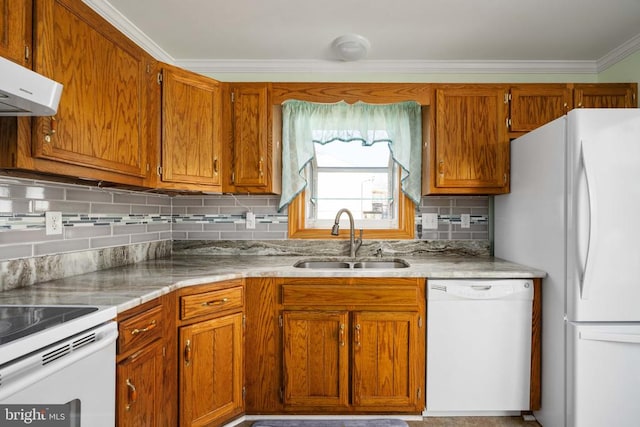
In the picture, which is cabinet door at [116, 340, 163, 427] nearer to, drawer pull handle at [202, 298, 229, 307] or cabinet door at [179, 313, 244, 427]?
cabinet door at [179, 313, 244, 427]

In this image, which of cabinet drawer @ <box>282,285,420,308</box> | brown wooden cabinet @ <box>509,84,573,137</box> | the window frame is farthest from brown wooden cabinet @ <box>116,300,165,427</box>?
brown wooden cabinet @ <box>509,84,573,137</box>

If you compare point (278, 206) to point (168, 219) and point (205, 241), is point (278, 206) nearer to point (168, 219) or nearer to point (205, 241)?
point (205, 241)

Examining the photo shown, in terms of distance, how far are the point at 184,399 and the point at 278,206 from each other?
1.44 meters

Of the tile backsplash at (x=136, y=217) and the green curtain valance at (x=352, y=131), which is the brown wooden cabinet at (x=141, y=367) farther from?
the green curtain valance at (x=352, y=131)

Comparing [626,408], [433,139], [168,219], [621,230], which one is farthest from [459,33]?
[168,219]

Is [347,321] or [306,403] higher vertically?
[347,321]

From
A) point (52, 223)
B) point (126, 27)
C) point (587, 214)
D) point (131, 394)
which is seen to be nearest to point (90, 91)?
point (52, 223)

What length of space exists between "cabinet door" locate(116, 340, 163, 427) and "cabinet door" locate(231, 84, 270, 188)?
1.20 m

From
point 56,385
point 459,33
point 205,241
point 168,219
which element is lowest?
point 56,385

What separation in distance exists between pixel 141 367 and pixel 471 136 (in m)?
2.31

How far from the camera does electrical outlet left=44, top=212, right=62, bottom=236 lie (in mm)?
1709

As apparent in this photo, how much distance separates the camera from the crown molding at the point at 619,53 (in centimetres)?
233

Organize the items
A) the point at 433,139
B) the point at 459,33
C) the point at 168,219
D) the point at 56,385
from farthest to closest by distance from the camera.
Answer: the point at 168,219
the point at 433,139
the point at 459,33
the point at 56,385

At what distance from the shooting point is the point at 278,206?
2.77 metres
